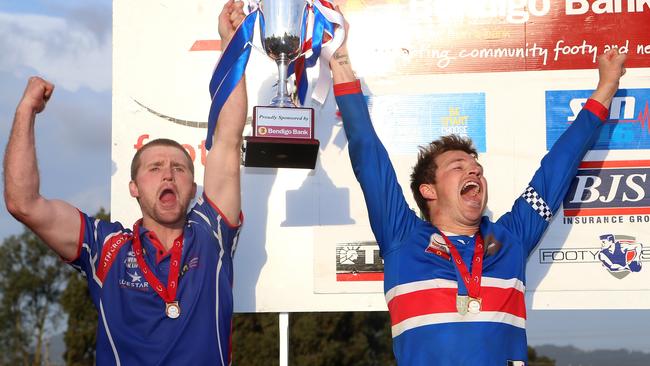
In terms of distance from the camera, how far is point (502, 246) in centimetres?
331

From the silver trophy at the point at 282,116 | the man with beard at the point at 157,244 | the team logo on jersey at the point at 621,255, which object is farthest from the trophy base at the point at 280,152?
the team logo on jersey at the point at 621,255

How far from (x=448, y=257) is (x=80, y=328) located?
24411 mm

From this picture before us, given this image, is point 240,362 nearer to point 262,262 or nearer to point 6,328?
point 6,328

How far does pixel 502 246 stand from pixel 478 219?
0.46 feet

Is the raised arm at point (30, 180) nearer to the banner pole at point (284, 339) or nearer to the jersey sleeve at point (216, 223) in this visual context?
the jersey sleeve at point (216, 223)

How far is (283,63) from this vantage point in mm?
3520

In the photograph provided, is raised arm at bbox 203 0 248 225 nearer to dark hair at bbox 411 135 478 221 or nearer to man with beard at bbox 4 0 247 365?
man with beard at bbox 4 0 247 365

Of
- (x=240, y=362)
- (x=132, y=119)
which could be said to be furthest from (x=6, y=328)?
(x=132, y=119)

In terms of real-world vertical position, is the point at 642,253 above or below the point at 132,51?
below

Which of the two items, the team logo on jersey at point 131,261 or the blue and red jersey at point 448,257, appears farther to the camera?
the team logo on jersey at point 131,261

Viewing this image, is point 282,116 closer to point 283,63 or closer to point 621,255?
point 283,63

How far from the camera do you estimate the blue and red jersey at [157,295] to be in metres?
3.12

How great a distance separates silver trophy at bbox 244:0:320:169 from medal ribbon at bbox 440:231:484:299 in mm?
689

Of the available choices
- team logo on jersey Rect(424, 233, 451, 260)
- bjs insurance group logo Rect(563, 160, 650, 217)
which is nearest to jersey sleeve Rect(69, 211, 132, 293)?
team logo on jersey Rect(424, 233, 451, 260)
